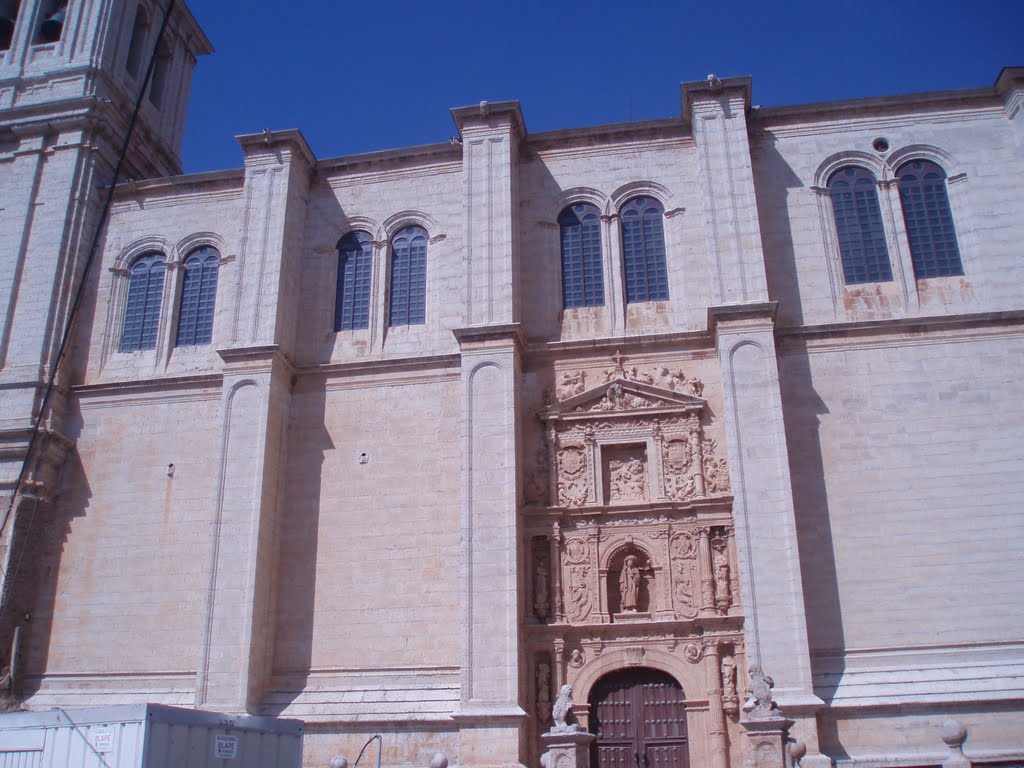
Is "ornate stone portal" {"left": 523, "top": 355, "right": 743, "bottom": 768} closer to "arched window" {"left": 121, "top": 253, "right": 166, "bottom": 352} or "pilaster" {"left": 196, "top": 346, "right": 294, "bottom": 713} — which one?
"pilaster" {"left": 196, "top": 346, "right": 294, "bottom": 713}

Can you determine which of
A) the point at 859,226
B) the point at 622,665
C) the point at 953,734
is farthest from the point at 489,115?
the point at 953,734

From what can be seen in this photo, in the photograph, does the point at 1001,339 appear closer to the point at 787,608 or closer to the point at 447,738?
the point at 787,608

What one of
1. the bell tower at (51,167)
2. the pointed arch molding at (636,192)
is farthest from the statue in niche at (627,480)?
the bell tower at (51,167)

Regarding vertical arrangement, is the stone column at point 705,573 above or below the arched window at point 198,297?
below

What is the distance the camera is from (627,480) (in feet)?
62.0

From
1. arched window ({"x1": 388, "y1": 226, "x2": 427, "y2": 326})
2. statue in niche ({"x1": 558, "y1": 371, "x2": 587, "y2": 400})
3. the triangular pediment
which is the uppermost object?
arched window ({"x1": 388, "y1": 226, "x2": 427, "y2": 326})

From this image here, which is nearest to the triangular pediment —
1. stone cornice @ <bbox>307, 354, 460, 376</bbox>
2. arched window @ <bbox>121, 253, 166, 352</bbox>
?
A: stone cornice @ <bbox>307, 354, 460, 376</bbox>

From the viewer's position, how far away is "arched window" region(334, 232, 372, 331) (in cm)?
2153

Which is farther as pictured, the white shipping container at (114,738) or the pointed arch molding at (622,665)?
the pointed arch molding at (622,665)

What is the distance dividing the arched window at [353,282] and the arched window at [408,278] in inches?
21.5

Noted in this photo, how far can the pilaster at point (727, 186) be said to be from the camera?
19.2 m

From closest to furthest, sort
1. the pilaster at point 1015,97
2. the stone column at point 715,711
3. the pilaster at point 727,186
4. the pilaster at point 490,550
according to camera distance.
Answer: the stone column at point 715,711 < the pilaster at point 490,550 < the pilaster at point 727,186 < the pilaster at point 1015,97

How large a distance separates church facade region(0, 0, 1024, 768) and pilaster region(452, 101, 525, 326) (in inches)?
2.7

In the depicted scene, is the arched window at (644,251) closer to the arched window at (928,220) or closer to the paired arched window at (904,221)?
the paired arched window at (904,221)
